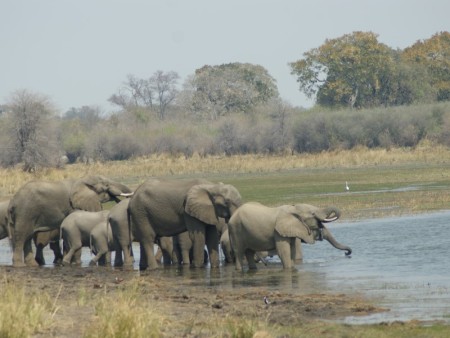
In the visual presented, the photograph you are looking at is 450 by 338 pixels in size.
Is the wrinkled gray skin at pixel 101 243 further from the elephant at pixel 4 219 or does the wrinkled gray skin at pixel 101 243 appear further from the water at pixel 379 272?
the elephant at pixel 4 219

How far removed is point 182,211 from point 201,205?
797mm

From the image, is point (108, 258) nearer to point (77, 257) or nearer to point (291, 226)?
point (77, 257)

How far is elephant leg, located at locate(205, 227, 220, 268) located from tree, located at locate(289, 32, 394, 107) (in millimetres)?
63464

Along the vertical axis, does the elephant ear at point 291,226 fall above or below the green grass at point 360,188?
above

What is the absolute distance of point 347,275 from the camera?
20828 mm

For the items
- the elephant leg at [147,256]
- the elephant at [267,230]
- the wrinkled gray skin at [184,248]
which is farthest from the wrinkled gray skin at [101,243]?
the elephant at [267,230]

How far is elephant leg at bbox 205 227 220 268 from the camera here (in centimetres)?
2350

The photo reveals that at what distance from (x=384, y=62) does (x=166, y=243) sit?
6296 centimetres

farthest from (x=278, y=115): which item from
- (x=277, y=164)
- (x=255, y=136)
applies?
(x=277, y=164)

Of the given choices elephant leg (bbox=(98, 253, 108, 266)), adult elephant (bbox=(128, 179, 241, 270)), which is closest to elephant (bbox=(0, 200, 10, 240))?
elephant leg (bbox=(98, 253, 108, 266))

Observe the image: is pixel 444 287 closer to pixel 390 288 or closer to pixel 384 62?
pixel 390 288

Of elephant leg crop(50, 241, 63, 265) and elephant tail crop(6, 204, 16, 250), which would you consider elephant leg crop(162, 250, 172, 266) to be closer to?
elephant leg crop(50, 241, 63, 265)

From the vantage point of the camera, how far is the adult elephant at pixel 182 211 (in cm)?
2352

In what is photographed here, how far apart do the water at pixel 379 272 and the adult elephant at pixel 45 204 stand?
1.29 meters
